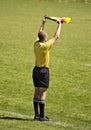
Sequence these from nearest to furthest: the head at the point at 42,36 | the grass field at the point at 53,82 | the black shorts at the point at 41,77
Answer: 1. the head at the point at 42,36
2. the black shorts at the point at 41,77
3. the grass field at the point at 53,82

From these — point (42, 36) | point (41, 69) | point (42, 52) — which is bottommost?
point (41, 69)

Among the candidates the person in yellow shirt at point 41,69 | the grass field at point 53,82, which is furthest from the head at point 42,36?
the grass field at point 53,82

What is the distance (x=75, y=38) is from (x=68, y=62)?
9.62 metres

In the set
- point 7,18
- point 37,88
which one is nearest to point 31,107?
point 37,88

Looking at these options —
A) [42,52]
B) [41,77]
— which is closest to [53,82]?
[41,77]

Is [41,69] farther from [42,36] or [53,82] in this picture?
[53,82]

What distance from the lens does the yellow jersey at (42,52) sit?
36.5 ft

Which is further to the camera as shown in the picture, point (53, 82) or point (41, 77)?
point (53, 82)

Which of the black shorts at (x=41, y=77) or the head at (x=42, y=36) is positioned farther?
the black shorts at (x=41, y=77)

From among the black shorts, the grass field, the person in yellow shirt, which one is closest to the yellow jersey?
the person in yellow shirt

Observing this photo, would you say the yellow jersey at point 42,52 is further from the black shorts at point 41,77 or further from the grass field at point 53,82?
the grass field at point 53,82

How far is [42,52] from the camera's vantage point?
1114 centimetres

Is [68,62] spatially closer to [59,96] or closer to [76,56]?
[76,56]

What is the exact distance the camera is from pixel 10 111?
40.2ft
